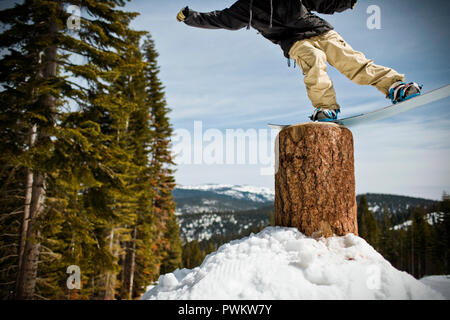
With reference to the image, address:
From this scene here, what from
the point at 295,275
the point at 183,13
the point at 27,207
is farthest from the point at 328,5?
the point at 27,207

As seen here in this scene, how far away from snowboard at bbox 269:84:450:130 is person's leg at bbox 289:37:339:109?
0.28 metres

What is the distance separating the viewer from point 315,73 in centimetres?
247

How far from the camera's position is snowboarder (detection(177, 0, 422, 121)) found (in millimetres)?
2445

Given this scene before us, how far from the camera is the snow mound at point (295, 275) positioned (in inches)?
59.2

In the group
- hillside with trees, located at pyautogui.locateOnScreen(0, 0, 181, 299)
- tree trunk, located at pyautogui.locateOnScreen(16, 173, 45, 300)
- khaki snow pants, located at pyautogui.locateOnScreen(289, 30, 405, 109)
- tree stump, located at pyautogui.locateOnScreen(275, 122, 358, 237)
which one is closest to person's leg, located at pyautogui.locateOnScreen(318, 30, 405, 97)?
khaki snow pants, located at pyautogui.locateOnScreen(289, 30, 405, 109)

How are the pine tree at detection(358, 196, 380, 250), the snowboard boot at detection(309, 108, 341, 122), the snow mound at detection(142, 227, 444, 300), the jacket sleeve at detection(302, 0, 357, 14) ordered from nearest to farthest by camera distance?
the snow mound at detection(142, 227, 444, 300), the jacket sleeve at detection(302, 0, 357, 14), the snowboard boot at detection(309, 108, 341, 122), the pine tree at detection(358, 196, 380, 250)

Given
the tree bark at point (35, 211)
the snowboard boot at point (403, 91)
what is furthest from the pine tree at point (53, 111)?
the snowboard boot at point (403, 91)

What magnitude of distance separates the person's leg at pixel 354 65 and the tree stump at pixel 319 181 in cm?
65

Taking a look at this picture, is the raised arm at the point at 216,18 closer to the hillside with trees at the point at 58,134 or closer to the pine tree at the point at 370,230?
the hillside with trees at the point at 58,134

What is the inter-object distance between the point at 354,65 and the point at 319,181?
1.41 m

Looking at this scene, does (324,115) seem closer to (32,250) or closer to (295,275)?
(295,275)

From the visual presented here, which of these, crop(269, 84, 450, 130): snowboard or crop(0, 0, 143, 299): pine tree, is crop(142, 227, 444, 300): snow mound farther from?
crop(0, 0, 143, 299): pine tree
